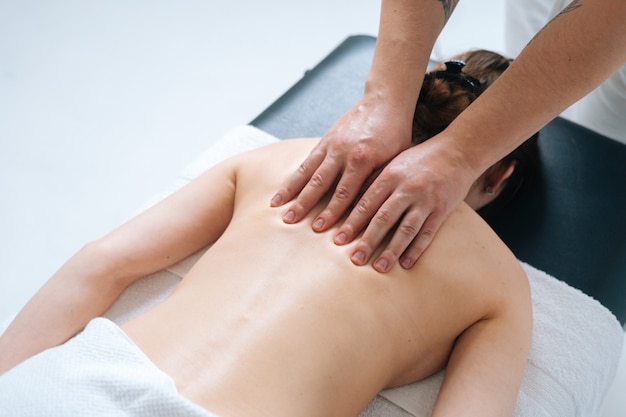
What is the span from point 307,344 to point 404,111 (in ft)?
1.80

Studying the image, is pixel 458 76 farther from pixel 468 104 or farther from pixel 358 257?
pixel 358 257

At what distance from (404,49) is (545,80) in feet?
1.09

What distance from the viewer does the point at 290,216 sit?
112 cm

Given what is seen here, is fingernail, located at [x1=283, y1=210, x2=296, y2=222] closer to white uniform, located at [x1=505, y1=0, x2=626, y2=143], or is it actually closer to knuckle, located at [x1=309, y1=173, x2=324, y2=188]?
knuckle, located at [x1=309, y1=173, x2=324, y2=188]

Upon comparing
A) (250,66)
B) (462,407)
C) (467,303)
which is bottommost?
(462,407)

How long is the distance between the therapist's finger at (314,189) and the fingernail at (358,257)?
5.1 inches

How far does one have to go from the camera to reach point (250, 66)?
2.68 meters

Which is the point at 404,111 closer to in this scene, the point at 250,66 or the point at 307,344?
the point at 307,344

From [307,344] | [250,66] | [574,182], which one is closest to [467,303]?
[307,344]

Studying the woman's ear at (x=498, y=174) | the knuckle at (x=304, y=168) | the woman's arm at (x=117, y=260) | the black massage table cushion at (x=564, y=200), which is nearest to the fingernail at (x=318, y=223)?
the knuckle at (x=304, y=168)

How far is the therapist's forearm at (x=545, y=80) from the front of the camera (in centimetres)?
106

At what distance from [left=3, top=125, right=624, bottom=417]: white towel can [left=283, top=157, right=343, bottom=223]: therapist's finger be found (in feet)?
1.23

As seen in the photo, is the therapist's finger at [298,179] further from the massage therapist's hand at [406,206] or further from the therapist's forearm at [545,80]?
the therapist's forearm at [545,80]

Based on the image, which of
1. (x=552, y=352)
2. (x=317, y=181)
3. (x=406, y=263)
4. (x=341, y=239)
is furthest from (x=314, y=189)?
(x=552, y=352)
